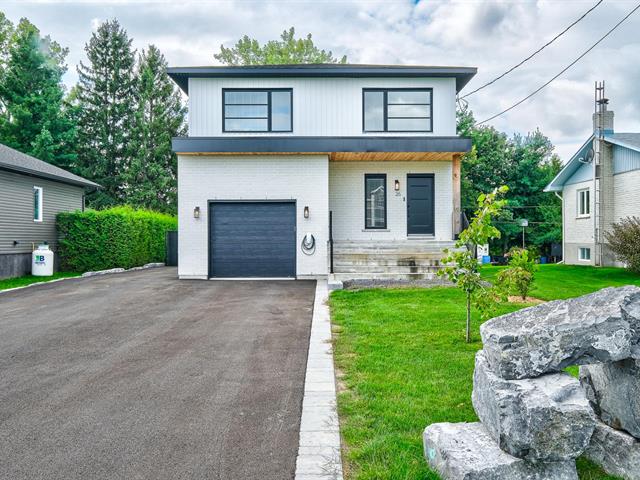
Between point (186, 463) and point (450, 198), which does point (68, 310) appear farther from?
point (450, 198)

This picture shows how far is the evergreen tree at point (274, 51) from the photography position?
124ft

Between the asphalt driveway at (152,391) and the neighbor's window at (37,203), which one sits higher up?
the neighbor's window at (37,203)

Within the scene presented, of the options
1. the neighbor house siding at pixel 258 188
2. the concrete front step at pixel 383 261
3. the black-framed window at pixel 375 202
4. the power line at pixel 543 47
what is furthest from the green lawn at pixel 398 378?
the power line at pixel 543 47

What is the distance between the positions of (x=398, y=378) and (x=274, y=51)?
123 ft

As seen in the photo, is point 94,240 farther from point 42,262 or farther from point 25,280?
point 25,280

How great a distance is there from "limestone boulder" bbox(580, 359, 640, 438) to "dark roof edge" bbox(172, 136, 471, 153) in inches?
437

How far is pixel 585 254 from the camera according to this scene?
65.9 feet

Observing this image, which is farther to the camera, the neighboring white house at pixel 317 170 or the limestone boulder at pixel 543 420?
the neighboring white house at pixel 317 170

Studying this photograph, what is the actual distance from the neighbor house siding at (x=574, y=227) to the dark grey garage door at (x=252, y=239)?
12.7m

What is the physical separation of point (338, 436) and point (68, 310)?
7642mm

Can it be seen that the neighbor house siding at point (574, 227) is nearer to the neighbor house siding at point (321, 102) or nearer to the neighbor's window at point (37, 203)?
the neighbor house siding at point (321, 102)

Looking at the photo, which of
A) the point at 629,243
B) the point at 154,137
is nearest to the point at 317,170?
the point at 629,243

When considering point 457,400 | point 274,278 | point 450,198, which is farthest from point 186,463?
point 450,198

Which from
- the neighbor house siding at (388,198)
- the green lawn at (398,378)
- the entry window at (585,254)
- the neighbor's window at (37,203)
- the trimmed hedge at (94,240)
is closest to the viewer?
the green lawn at (398,378)
